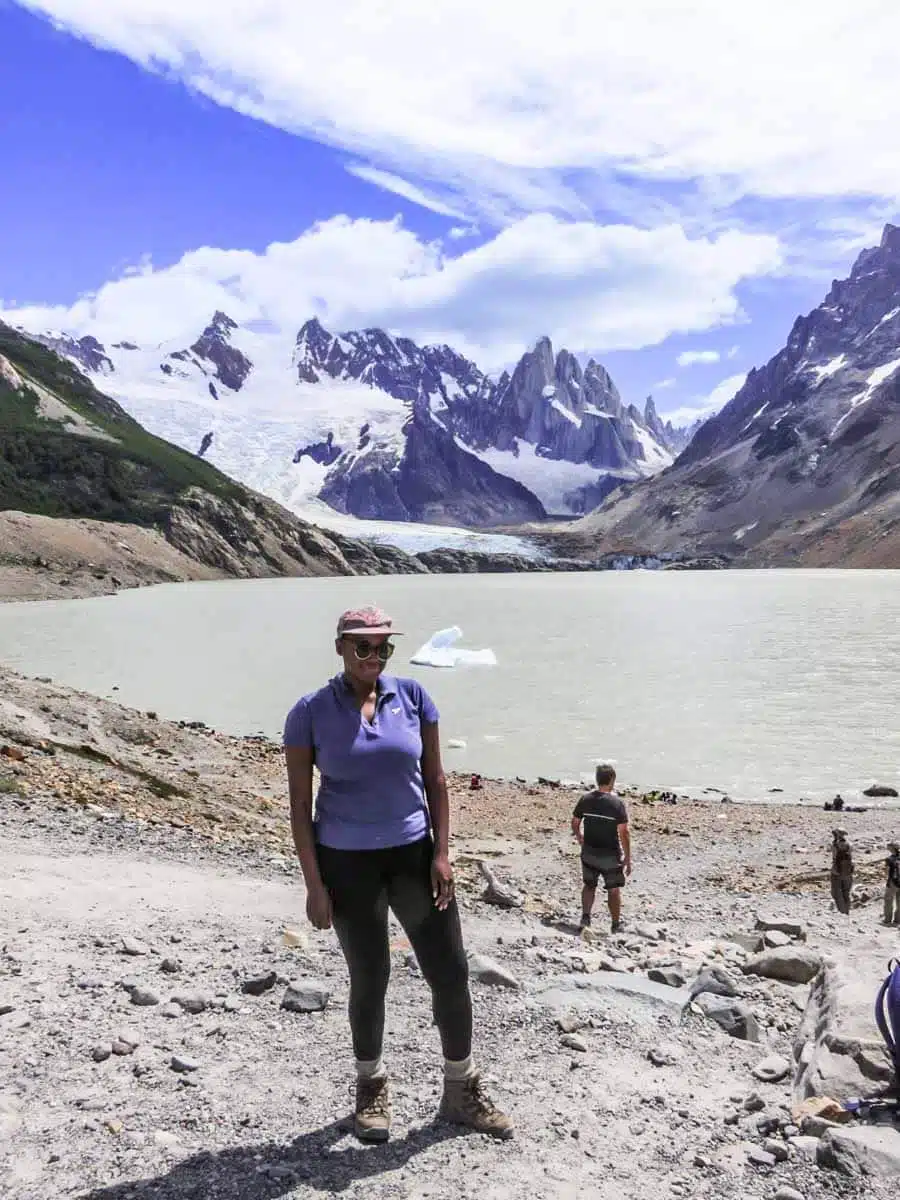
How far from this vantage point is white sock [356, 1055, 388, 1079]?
5887mm

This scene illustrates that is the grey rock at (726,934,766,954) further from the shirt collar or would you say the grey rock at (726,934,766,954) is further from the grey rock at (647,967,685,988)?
the shirt collar

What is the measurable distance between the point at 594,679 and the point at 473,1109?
4514 cm

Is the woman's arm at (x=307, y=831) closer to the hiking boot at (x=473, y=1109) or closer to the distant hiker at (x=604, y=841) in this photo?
the hiking boot at (x=473, y=1109)

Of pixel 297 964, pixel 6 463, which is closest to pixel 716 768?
pixel 297 964

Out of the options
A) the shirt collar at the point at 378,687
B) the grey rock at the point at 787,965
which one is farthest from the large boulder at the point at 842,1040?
the shirt collar at the point at 378,687

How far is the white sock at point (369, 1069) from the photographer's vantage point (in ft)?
19.3

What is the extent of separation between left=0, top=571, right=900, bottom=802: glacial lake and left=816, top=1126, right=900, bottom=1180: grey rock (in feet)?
73.6

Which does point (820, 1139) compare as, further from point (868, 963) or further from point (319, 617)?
point (319, 617)

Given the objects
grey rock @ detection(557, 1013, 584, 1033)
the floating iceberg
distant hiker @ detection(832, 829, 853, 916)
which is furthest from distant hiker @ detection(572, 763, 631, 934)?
the floating iceberg

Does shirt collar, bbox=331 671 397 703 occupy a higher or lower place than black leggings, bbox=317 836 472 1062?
higher

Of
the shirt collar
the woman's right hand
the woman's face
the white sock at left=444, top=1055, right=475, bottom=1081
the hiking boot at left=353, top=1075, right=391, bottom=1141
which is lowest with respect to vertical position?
the hiking boot at left=353, top=1075, right=391, bottom=1141

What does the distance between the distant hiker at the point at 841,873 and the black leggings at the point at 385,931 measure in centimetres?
1006

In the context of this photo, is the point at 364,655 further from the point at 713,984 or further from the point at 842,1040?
the point at 713,984

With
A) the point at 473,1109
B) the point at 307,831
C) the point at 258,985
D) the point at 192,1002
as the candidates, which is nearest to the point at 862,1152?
the point at 473,1109
